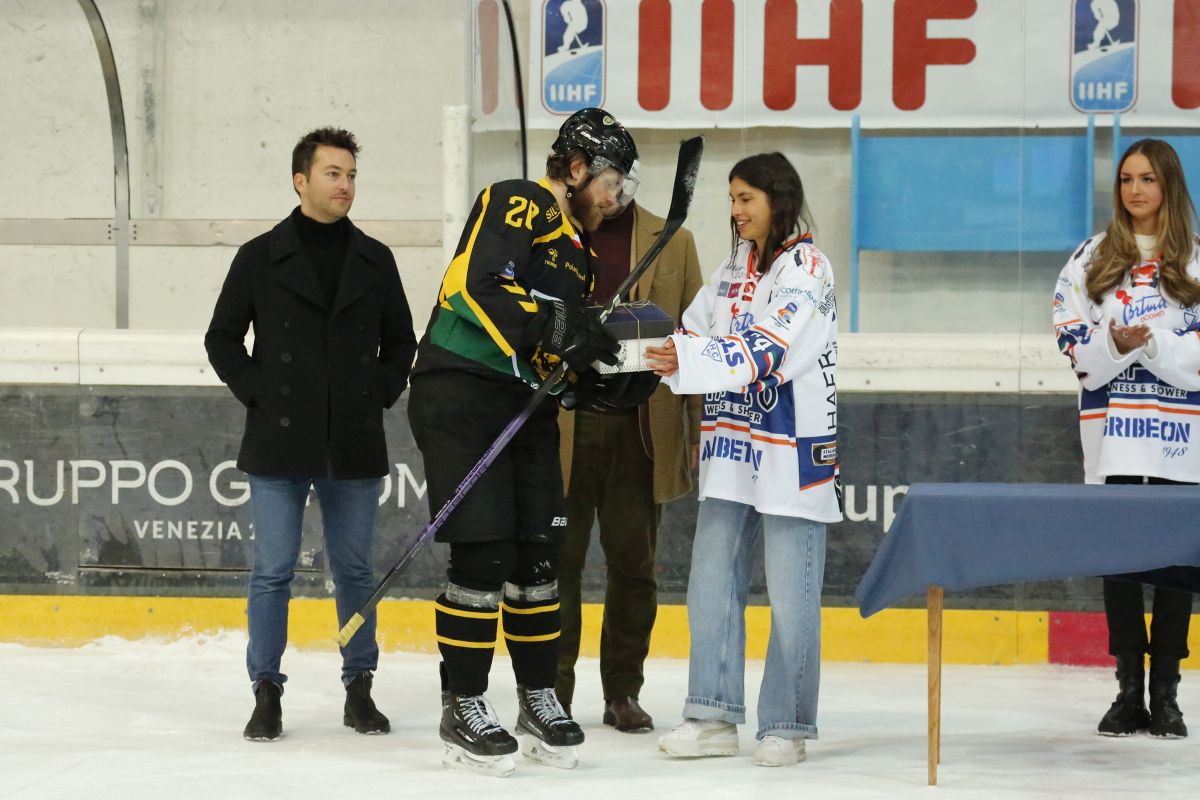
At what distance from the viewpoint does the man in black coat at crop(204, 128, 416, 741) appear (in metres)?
4.09

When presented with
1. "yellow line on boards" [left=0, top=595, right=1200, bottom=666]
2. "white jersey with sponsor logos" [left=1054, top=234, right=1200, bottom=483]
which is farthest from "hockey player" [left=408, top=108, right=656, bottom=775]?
"yellow line on boards" [left=0, top=595, right=1200, bottom=666]

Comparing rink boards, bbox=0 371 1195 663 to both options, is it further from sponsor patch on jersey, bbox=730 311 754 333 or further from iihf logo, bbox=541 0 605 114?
sponsor patch on jersey, bbox=730 311 754 333

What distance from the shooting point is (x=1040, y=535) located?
134 inches

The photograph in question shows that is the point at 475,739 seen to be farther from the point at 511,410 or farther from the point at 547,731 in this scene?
the point at 511,410

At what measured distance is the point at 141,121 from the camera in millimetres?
7434

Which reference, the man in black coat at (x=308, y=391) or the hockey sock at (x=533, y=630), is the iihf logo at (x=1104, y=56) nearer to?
the man in black coat at (x=308, y=391)

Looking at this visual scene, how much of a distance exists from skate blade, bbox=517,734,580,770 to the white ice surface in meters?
0.03

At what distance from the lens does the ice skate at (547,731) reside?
3.72m

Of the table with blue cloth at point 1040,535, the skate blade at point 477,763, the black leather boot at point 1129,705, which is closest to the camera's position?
the table with blue cloth at point 1040,535

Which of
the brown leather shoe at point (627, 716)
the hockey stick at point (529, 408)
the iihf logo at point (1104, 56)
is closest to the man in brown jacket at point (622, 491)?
the brown leather shoe at point (627, 716)

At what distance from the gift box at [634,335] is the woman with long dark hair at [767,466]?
30 mm

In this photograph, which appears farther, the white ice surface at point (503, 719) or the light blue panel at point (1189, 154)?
the light blue panel at point (1189, 154)

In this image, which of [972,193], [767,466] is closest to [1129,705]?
[767,466]

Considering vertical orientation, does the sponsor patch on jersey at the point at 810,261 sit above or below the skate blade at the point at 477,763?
above
